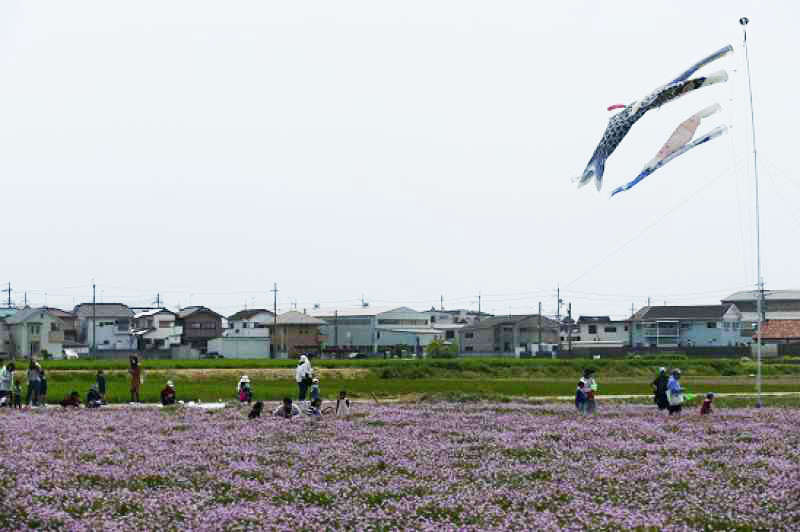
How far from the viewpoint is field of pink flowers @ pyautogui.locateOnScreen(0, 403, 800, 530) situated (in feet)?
54.8

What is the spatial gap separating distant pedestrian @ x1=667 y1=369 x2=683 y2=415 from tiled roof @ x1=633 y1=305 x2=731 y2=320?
123864mm

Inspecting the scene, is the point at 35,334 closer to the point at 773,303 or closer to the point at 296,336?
the point at 296,336

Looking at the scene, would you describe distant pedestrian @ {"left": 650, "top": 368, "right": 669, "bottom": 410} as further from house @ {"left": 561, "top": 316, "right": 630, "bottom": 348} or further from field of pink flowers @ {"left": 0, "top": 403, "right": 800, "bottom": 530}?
house @ {"left": 561, "top": 316, "right": 630, "bottom": 348}

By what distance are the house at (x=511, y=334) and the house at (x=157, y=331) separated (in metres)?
45.5

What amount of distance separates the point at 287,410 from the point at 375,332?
132976 mm

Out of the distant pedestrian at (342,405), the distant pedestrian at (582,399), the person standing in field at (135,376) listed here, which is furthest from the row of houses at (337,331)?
the distant pedestrian at (582,399)

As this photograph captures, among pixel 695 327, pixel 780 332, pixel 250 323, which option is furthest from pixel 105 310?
pixel 780 332

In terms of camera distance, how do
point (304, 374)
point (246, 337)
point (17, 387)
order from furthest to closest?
point (246, 337), point (17, 387), point (304, 374)

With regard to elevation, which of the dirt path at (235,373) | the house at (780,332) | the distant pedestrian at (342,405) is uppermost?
the house at (780,332)

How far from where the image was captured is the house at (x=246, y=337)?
14988 centimetres

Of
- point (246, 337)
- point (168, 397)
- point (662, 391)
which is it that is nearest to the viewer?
point (662, 391)

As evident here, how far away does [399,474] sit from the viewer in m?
21.7

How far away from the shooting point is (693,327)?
6122 inches

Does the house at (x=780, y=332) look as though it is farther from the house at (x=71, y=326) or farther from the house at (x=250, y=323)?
the house at (x=71, y=326)
